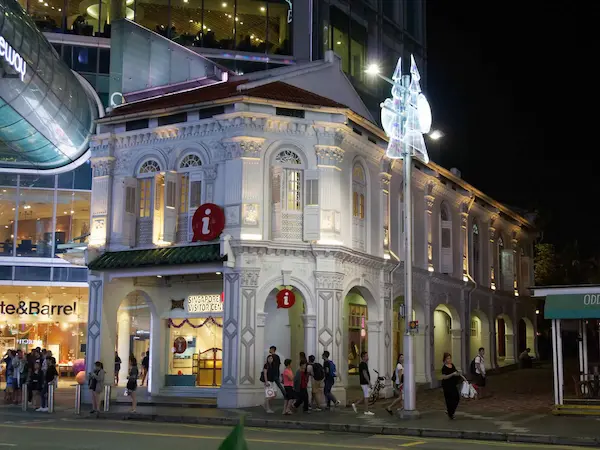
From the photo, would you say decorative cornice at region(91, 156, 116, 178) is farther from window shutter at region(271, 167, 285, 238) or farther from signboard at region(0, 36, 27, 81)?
window shutter at region(271, 167, 285, 238)

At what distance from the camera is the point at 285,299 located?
25.3 metres

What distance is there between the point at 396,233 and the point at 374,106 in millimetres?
18368

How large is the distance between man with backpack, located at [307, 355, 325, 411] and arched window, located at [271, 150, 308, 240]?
14.0 feet

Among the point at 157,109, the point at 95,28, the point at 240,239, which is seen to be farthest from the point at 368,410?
the point at 95,28

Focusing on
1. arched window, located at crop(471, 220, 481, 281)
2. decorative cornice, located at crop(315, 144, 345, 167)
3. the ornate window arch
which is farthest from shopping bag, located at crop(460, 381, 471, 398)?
arched window, located at crop(471, 220, 481, 281)

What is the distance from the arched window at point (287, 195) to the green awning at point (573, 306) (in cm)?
791

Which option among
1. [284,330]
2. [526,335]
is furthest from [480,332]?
[284,330]

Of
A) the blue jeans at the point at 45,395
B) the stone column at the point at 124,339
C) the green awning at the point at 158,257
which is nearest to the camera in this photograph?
the blue jeans at the point at 45,395

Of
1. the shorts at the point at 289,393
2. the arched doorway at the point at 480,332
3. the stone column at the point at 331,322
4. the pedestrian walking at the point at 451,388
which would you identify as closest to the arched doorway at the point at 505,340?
the arched doorway at the point at 480,332

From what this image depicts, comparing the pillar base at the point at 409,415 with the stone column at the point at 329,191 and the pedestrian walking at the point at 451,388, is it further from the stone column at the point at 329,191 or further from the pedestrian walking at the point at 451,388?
the stone column at the point at 329,191

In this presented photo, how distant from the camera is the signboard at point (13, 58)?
84.6 feet

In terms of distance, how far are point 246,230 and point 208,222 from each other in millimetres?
1215

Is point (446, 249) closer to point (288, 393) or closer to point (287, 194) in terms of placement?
point (287, 194)

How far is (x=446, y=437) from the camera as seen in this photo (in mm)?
17812
